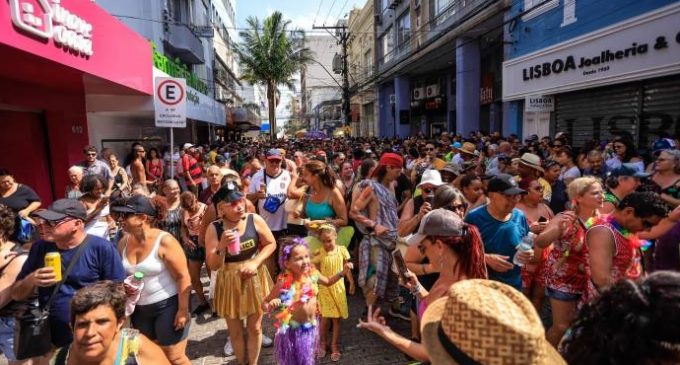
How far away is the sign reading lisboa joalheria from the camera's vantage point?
8.16 metres

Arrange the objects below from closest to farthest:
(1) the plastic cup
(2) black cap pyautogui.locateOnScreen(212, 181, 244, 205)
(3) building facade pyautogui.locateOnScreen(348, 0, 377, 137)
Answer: (1) the plastic cup → (2) black cap pyautogui.locateOnScreen(212, 181, 244, 205) → (3) building facade pyautogui.locateOnScreen(348, 0, 377, 137)

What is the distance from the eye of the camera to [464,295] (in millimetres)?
1396

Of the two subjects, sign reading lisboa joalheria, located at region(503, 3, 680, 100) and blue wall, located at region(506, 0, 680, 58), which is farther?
blue wall, located at region(506, 0, 680, 58)

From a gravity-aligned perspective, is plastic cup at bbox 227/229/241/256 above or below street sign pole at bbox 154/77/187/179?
below

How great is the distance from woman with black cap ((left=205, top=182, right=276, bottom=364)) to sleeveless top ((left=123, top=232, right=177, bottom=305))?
42 centimetres

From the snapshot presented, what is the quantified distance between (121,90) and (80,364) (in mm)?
8256

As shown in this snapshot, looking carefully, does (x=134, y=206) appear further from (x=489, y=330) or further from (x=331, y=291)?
(x=489, y=330)

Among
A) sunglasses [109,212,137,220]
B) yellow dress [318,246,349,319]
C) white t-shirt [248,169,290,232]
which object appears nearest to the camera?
sunglasses [109,212,137,220]

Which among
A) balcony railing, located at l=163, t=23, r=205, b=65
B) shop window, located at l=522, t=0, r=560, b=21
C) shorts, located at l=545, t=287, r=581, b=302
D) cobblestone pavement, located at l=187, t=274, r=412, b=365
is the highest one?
balcony railing, located at l=163, t=23, r=205, b=65

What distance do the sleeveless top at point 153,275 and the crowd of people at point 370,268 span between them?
10 mm

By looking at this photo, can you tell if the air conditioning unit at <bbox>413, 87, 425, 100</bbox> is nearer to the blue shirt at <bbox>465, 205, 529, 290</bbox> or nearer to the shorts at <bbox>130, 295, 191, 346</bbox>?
the blue shirt at <bbox>465, 205, 529, 290</bbox>

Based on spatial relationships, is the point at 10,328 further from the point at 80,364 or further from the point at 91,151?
the point at 91,151

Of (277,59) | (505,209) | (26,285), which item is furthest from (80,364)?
(277,59)

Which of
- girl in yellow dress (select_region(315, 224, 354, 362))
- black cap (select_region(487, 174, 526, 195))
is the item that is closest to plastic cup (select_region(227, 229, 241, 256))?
girl in yellow dress (select_region(315, 224, 354, 362))
